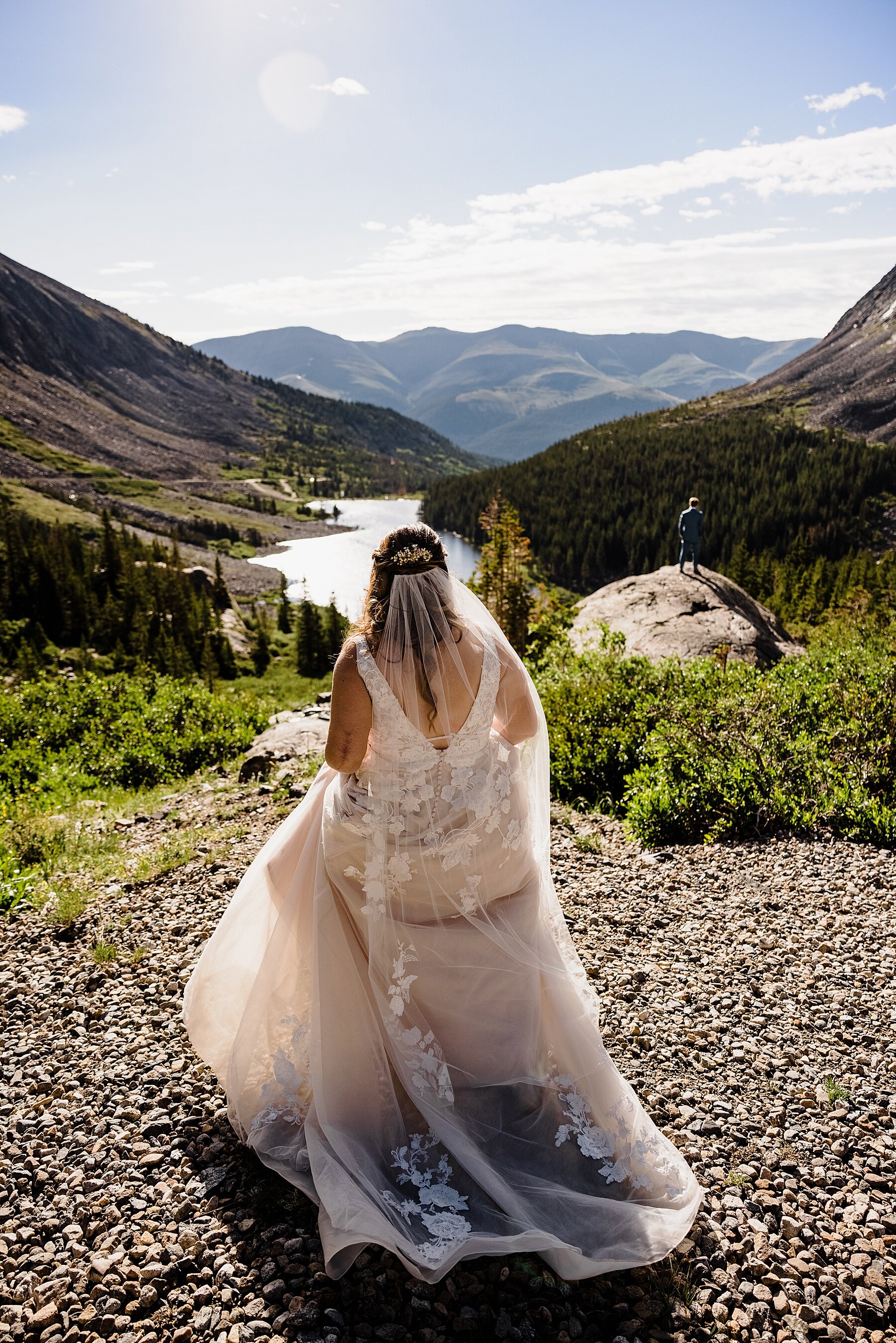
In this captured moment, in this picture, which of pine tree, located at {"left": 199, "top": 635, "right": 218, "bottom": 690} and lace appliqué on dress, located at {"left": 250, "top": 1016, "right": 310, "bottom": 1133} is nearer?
lace appliqué on dress, located at {"left": 250, "top": 1016, "right": 310, "bottom": 1133}

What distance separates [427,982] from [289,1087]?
37.6 inches

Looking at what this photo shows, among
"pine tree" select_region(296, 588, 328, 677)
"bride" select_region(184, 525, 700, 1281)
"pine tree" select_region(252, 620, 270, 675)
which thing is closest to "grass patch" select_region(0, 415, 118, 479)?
"pine tree" select_region(252, 620, 270, 675)

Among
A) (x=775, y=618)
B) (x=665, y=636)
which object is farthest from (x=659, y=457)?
(x=665, y=636)

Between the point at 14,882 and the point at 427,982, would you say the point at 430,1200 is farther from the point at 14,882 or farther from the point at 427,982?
the point at 14,882

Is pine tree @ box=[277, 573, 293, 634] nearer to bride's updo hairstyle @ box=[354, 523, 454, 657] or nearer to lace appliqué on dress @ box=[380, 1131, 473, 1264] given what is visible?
bride's updo hairstyle @ box=[354, 523, 454, 657]

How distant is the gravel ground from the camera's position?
313cm

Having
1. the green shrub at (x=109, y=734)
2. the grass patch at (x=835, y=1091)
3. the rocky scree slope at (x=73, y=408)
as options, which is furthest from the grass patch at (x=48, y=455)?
the grass patch at (x=835, y=1091)

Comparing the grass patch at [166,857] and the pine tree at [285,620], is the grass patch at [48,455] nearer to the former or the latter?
the pine tree at [285,620]

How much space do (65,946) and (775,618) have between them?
71.0 ft

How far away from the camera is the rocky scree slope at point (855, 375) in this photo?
118 m

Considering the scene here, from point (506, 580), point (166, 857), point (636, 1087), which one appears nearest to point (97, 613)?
point (506, 580)

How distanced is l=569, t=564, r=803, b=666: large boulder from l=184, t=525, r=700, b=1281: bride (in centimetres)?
1207

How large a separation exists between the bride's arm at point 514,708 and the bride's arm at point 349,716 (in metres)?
0.76

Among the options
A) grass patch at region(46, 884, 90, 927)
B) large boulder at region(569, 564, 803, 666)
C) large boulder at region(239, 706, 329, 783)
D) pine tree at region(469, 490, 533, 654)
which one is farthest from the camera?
pine tree at region(469, 490, 533, 654)
